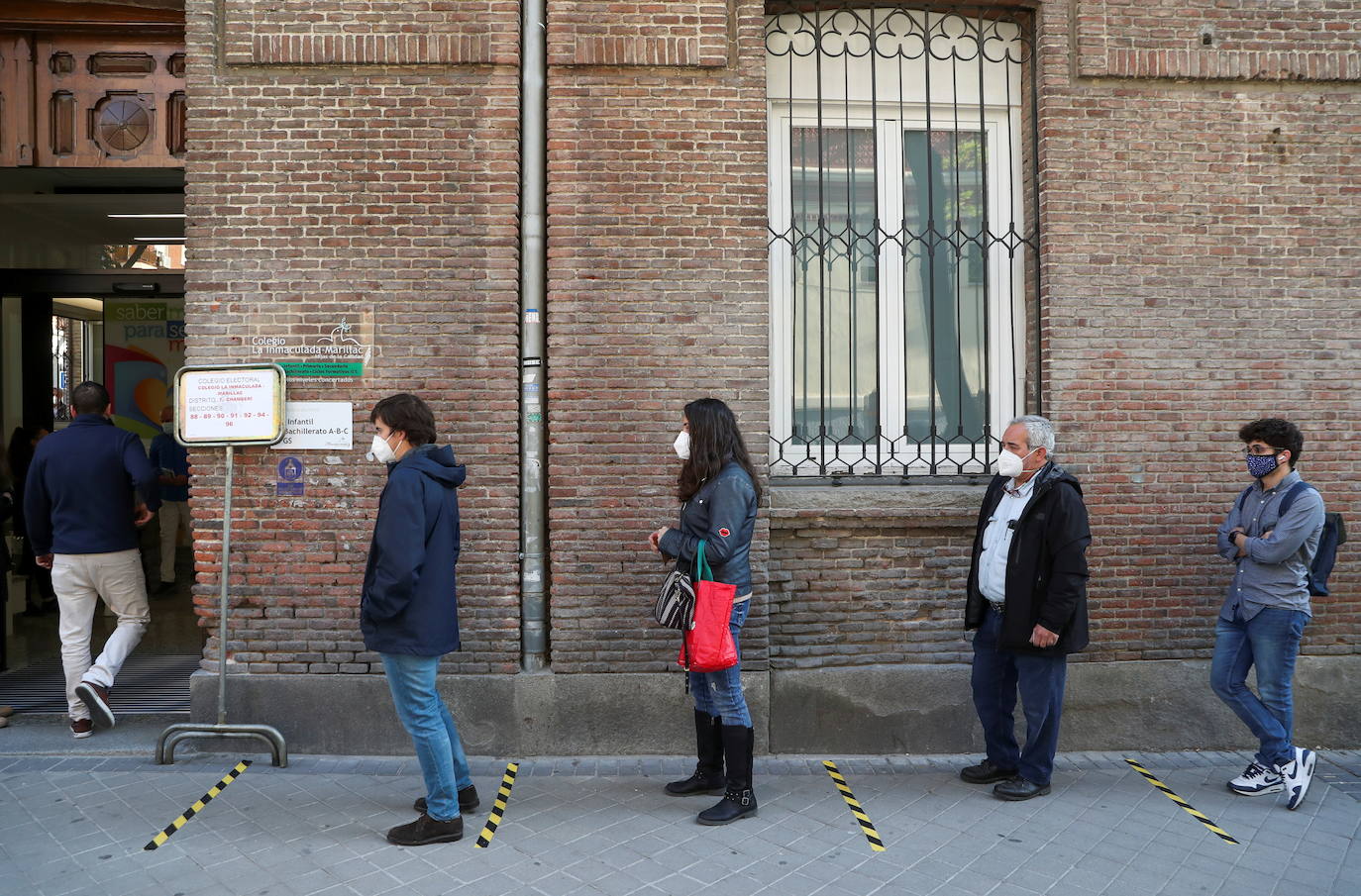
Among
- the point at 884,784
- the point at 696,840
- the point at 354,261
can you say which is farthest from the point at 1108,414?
the point at 354,261

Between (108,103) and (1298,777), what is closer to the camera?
(1298,777)

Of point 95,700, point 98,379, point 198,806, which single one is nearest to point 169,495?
point 98,379

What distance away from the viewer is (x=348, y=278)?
5.94 m

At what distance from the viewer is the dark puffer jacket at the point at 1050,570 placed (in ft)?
16.4

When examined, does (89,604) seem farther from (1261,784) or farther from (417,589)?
(1261,784)

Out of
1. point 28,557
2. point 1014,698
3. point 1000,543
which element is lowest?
point 1014,698

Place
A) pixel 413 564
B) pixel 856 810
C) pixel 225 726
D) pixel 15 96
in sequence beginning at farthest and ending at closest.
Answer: pixel 15 96
pixel 225 726
pixel 856 810
pixel 413 564

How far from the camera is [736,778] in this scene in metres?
4.88

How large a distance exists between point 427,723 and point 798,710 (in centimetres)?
239

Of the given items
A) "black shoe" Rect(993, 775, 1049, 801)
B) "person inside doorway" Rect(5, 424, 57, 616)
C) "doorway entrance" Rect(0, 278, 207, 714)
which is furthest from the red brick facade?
"person inside doorway" Rect(5, 424, 57, 616)

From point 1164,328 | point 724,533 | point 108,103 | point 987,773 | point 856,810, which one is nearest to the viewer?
point 724,533

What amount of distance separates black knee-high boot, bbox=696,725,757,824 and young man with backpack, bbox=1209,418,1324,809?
8.52 feet

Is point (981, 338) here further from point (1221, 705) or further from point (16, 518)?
point (16, 518)

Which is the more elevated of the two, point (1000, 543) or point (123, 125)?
point (123, 125)
